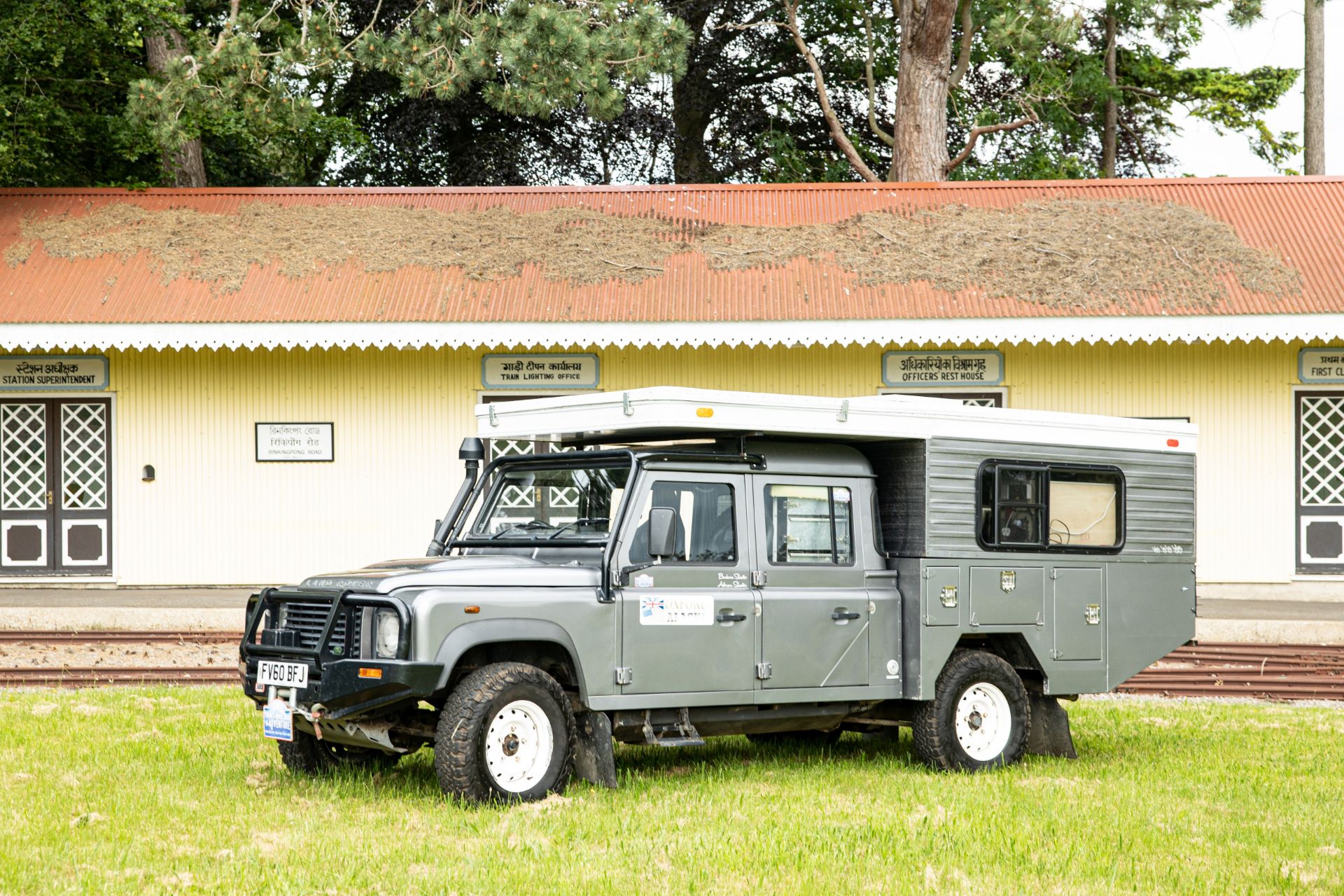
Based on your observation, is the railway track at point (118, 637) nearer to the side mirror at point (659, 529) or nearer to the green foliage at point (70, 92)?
the side mirror at point (659, 529)

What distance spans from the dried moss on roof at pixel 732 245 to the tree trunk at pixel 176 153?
19.5ft

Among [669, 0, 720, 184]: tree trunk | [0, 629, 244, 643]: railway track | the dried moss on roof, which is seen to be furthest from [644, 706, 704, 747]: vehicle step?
[669, 0, 720, 184]: tree trunk

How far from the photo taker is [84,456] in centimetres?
1708

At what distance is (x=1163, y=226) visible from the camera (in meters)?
17.8

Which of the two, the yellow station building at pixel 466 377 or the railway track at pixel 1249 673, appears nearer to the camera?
the railway track at pixel 1249 673

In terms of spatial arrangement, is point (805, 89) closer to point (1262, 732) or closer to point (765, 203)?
point (765, 203)

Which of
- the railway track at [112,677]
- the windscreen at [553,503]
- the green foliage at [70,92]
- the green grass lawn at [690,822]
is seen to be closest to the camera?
the green grass lawn at [690,822]

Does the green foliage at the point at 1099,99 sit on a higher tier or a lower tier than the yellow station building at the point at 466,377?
higher

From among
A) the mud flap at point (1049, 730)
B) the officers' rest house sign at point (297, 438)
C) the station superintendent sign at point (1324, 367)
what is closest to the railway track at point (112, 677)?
the officers' rest house sign at point (297, 438)

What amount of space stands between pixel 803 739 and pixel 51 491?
11.2m

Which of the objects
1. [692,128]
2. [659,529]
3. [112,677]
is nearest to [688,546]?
[659,529]

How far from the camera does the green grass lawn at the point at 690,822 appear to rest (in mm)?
5875

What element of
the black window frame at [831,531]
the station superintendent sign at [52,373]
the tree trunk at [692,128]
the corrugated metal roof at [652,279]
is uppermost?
the tree trunk at [692,128]

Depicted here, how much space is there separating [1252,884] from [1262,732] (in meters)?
4.29
